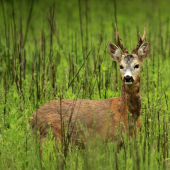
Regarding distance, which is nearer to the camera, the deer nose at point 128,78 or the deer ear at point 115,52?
the deer nose at point 128,78

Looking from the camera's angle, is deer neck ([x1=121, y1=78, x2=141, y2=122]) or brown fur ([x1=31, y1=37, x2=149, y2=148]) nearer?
brown fur ([x1=31, y1=37, x2=149, y2=148])

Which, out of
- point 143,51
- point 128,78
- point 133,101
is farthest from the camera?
point 143,51

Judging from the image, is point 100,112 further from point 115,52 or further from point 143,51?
point 143,51

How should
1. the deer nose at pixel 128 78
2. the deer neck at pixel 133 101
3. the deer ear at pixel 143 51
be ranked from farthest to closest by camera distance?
the deer ear at pixel 143 51 → the deer neck at pixel 133 101 → the deer nose at pixel 128 78

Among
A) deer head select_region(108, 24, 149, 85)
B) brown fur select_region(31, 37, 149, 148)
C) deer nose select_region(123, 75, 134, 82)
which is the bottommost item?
brown fur select_region(31, 37, 149, 148)

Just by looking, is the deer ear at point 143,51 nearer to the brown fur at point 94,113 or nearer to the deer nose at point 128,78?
the brown fur at point 94,113

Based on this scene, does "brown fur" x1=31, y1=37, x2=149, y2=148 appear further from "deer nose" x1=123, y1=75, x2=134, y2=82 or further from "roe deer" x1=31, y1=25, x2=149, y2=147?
"deer nose" x1=123, y1=75, x2=134, y2=82

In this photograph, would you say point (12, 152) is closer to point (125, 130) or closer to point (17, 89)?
point (125, 130)

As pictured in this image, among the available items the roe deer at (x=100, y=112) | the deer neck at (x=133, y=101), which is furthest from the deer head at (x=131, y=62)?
the deer neck at (x=133, y=101)

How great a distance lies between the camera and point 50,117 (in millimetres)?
4688

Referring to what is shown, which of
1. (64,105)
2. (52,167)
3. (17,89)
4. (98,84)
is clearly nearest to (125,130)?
(64,105)

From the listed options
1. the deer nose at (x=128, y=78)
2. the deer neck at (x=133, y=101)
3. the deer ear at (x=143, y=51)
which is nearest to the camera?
the deer nose at (x=128, y=78)

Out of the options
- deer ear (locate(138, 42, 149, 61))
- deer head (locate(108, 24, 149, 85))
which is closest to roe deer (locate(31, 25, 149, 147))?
deer head (locate(108, 24, 149, 85))

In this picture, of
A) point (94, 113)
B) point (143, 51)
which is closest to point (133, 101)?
point (94, 113)
